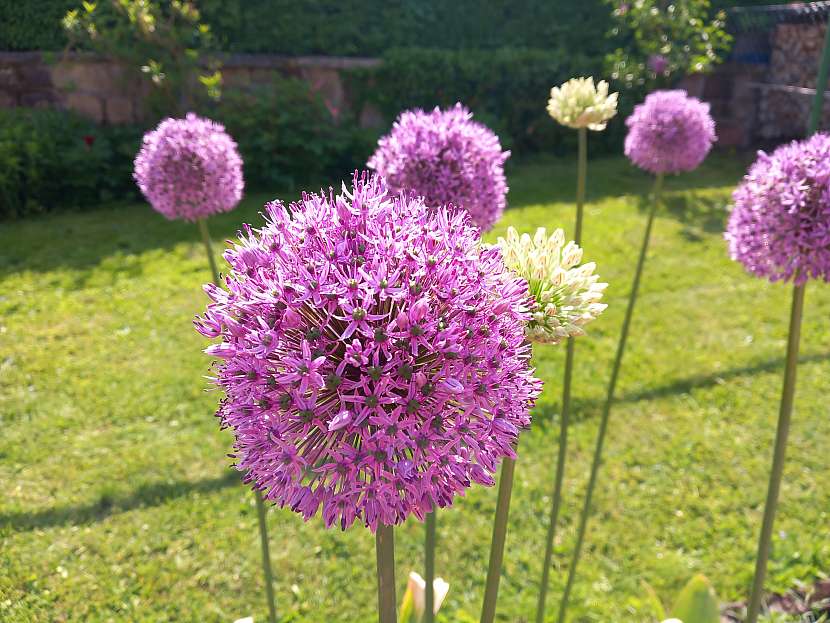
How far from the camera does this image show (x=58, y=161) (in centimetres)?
744

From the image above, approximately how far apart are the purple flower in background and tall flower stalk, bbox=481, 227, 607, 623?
962 cm

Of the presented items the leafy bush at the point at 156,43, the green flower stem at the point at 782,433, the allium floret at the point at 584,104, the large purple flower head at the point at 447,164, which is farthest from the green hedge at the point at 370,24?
the green flower stem at the point at 782,433

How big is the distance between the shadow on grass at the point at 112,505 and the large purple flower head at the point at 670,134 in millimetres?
2947

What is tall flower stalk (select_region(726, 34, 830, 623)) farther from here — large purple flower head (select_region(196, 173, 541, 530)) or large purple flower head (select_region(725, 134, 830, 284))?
large purple flower head (select_region(196, 173, 541, 530))

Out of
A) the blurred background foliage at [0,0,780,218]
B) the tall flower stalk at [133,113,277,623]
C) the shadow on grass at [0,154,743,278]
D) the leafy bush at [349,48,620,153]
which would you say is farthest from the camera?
the leafy bush at [349,48,620,153]

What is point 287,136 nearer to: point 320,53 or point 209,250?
point 320,53

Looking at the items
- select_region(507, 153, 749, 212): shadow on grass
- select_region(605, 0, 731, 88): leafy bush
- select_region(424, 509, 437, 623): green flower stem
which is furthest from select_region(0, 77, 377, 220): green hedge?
select_region(424, 509, 437, 623): green flower stem

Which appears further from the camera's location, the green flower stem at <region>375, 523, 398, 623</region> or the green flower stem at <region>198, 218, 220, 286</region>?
the green flower stem at <region>198, 218, 220, 286</region>

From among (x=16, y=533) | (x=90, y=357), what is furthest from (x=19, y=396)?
(x=16, y=533)

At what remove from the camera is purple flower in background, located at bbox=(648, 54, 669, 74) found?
9.64 metres

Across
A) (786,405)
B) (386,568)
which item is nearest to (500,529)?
(386,568)

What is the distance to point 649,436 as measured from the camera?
4.30 m

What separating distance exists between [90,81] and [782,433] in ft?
29.4

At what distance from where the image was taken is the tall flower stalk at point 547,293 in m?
1.22
